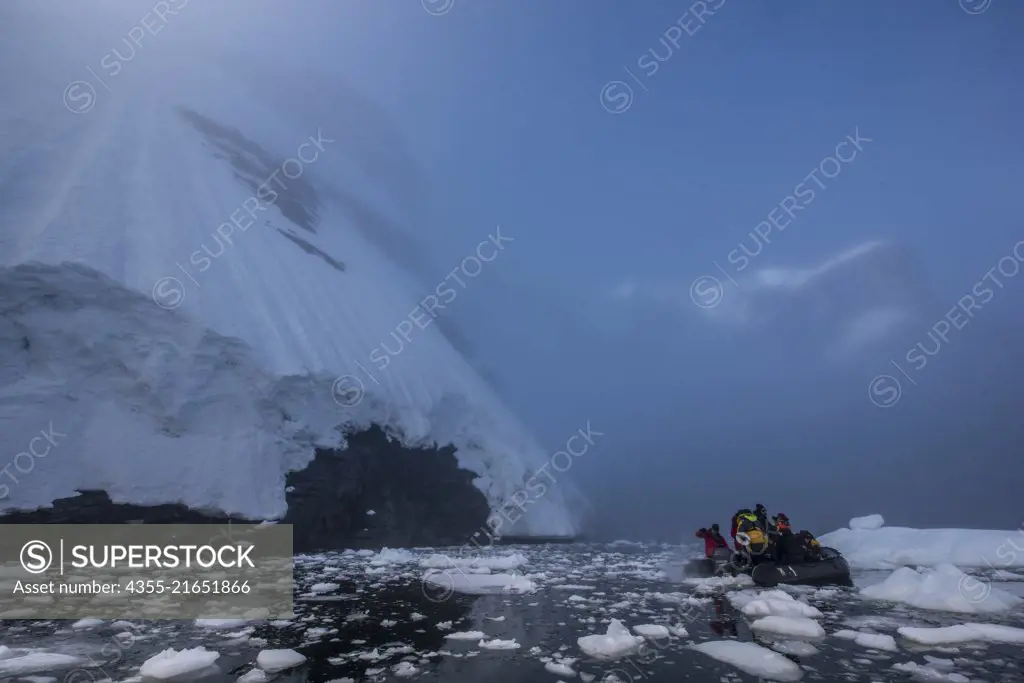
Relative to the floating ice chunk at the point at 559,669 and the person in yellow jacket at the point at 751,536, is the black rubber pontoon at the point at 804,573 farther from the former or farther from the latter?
the floating ice chunk at the point at 559,669

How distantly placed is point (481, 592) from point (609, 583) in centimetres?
329

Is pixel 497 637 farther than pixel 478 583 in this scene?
No

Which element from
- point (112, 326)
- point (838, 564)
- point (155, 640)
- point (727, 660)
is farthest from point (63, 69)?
point (838, 564)

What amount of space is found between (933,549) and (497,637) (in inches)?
787

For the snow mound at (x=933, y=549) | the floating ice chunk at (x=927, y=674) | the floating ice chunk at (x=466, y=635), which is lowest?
the snow mound at (x=933, y=549)

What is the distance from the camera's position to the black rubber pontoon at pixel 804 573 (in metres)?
12.5

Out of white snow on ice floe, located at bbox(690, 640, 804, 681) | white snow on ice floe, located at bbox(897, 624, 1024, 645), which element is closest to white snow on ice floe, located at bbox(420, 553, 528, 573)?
white snow on ice floe, located at bbox(690, 640, 804, 681)

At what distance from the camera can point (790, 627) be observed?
7.70m

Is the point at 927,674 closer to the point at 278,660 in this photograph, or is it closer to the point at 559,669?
the point at 559,669

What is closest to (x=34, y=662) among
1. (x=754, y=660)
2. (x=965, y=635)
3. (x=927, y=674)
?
(x=754, y=660)

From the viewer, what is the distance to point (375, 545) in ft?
75.7

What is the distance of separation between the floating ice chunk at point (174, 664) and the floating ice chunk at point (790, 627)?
276 inches

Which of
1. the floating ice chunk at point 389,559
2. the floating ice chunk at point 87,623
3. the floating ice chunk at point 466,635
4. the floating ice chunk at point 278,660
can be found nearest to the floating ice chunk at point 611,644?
the floating ice chunk at point 466,635

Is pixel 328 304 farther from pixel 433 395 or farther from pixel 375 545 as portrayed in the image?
pixel 375 545
